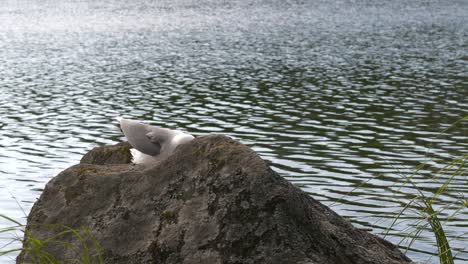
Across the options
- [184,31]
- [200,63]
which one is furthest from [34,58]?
[184,31]

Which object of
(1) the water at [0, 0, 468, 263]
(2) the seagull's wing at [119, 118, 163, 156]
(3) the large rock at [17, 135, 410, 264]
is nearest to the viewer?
(3) the large rock at [17, 135, 410, 264]

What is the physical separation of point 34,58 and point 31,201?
104 feet

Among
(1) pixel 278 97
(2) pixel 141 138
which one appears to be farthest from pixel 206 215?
(1) pixel 278 97

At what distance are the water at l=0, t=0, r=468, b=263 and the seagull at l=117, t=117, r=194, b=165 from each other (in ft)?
5.68

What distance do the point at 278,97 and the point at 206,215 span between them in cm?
2029

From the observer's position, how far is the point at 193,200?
18.5ft

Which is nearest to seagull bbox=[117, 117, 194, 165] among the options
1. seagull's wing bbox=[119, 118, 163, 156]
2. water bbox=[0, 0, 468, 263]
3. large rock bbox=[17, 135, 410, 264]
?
seagull's wing bbox=[119, 118, 163, 156]

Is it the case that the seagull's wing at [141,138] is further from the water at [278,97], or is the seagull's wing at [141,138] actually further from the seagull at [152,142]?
the water at [278,97]

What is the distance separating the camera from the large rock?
5.34 metres

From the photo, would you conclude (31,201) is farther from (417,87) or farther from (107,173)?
(417,87)

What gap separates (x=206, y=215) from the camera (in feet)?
18.1

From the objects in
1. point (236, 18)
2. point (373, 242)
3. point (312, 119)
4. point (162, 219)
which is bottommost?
point (236, 18)

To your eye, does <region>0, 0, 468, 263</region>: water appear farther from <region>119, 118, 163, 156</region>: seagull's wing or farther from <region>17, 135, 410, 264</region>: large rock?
<region>119, 118, 163, 156</region>: seagull's wing

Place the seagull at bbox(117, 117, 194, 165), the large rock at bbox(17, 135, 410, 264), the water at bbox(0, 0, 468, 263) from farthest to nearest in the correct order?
the water at bbox(0, 0, 468, 263) < the seagull at bbox(117, 117, 194, 165) < the large rock at bbox(17, 135, 410, 264)
